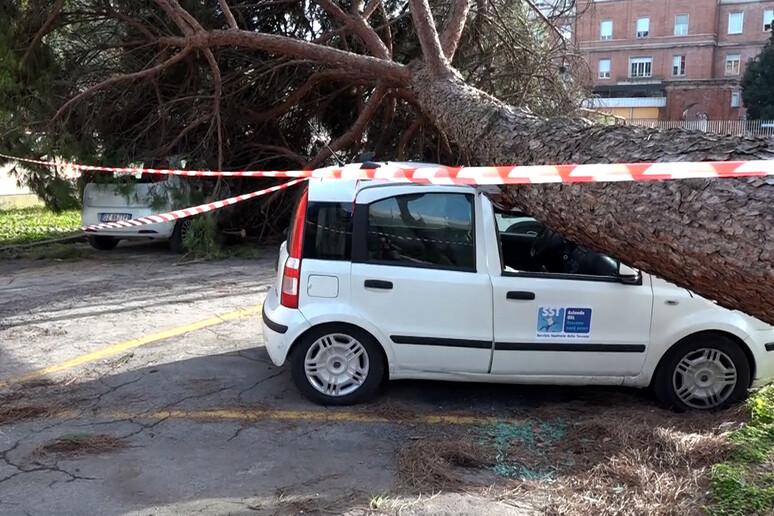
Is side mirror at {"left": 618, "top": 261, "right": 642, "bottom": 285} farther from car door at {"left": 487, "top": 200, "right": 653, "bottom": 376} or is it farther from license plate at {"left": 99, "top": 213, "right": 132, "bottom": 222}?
license plate at {"left": 99, "top": 213, "right": 132, "bottom": 222}

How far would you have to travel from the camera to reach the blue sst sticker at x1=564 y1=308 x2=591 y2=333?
4.51 meters

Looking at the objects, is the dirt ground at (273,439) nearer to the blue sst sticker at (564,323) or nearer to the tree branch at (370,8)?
the blue sst sticker at (564,323)

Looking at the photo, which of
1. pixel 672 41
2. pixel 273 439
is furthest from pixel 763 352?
pixel 672 41

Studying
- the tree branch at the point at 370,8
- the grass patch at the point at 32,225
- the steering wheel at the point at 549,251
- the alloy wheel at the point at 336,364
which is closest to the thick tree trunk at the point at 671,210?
the steering wheel at the point at 549,251

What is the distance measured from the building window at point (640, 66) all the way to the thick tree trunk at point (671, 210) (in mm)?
70694

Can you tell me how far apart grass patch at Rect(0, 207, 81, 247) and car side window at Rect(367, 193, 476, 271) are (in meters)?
8.77

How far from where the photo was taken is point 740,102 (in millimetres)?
58781

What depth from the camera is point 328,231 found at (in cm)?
464

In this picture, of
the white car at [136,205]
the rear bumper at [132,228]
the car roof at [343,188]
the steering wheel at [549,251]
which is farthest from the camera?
the rear bumper at [132,228]

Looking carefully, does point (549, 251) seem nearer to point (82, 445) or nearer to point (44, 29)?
point (82, 445)

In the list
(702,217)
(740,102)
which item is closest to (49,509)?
(702,217)

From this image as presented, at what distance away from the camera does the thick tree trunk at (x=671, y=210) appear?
2.51 metres

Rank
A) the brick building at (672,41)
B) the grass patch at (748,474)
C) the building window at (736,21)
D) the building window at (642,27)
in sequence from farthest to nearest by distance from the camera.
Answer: the building window at (642,27)
the building window at (736,21)
the brick building at (672,41)
the grass patch at (748,474)

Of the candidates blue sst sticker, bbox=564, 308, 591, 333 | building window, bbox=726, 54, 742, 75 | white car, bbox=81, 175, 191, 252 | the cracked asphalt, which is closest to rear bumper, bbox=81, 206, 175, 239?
white car, bbox=81, 175, 191, 252
